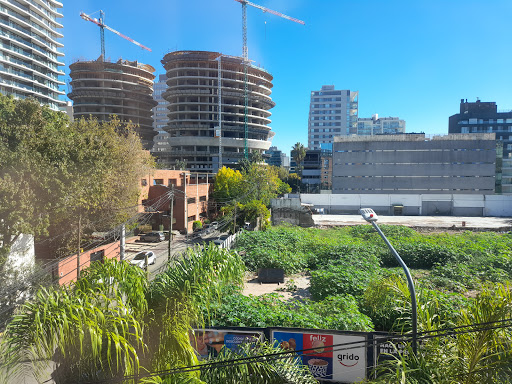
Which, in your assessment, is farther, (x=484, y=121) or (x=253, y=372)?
(x=484, y=121)

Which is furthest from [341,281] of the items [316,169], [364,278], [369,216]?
[316,169]

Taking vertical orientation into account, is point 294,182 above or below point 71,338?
above

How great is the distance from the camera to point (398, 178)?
205 feet

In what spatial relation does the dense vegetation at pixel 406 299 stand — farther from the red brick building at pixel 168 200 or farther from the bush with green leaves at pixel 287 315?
the red brick building at pixel 168 200

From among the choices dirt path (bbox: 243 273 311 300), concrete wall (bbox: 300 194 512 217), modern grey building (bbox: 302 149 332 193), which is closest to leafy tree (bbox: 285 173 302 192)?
modern grey building (bbox: 302 149 332 193)

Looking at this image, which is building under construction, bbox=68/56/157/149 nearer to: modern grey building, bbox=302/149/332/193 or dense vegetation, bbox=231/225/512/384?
modern grey building, bbox=302/149/332/193

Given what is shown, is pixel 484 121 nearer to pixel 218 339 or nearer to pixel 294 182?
pixel 294 182

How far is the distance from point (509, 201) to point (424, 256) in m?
37.9

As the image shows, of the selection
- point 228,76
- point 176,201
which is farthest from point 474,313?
point 228,76

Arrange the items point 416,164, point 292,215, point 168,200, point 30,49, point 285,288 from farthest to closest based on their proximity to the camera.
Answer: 1. point 30,49
2. point 416,164
3. point 292,215
4. point 168,200
5. point 285,288

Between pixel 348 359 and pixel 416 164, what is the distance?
6066 centimetres

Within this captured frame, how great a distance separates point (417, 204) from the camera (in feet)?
Answer: 166

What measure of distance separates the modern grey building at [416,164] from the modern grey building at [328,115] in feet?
221

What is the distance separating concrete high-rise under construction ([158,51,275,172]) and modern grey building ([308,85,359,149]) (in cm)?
4788
